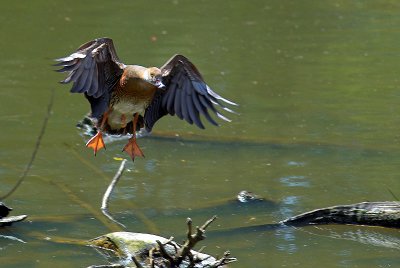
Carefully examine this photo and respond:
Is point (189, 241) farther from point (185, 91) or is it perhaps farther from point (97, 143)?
point (97, 143)

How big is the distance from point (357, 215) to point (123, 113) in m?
1.88

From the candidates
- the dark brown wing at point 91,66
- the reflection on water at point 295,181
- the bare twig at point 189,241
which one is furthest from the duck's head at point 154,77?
the reflection on water at point 295,181

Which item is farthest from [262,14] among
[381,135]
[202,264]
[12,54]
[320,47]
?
[202,264]

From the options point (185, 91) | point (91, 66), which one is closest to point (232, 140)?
point (185, 91)

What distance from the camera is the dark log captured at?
748 centimetres

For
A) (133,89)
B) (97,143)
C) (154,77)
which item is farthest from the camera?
(97,143)

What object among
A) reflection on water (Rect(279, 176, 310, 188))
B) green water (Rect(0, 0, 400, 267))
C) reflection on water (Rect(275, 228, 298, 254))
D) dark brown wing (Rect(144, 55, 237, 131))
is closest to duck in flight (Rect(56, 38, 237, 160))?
dark brown wing (Rect(144, 55, 237, 131))

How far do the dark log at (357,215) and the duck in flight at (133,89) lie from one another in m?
1.13

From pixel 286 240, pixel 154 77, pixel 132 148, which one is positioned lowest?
pixel 286 240

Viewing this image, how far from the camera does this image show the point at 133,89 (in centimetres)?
737

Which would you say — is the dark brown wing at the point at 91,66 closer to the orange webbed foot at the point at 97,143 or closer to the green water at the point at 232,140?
the orange webbed foot at the point at 97,143

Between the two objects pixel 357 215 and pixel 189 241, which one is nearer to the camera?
pixel 189 241

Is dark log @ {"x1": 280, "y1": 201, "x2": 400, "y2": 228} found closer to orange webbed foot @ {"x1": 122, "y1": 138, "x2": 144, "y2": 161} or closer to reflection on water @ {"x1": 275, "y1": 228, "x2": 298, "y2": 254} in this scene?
reflection on water @ {"x1": 275, "y1": 228, "x2": 298, "y2": 254}

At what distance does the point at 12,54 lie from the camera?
1372 cm
